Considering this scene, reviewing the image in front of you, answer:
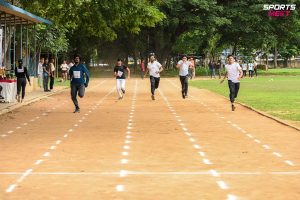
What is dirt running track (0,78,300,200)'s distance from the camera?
7.57m

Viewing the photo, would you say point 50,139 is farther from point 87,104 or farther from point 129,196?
point 87,104

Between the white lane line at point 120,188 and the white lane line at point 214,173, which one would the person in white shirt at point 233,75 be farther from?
the white lane line at point 120,188

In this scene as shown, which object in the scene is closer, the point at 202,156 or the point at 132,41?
the point at 202,156

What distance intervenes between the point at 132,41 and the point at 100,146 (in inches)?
2317

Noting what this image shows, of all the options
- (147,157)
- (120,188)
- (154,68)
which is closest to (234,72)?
(154,68)

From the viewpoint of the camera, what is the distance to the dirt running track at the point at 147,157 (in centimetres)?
757

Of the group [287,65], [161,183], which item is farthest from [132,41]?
[161,183]

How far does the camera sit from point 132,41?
69.9 meters

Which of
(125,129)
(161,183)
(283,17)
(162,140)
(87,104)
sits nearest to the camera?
(161,183)

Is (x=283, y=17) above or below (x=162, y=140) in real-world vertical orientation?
above

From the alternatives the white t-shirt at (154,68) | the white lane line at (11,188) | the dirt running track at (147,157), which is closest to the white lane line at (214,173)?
the dirt running track at (147,157)

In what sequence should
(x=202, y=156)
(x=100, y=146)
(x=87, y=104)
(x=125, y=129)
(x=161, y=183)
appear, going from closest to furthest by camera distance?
(x=161, y=183) < (x=202, y=156) < (x=100, y=146) < (x=125, y=129) < (x=87, y=104)

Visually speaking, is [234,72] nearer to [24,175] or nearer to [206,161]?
[206,161]

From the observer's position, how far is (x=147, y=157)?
1021 cm
